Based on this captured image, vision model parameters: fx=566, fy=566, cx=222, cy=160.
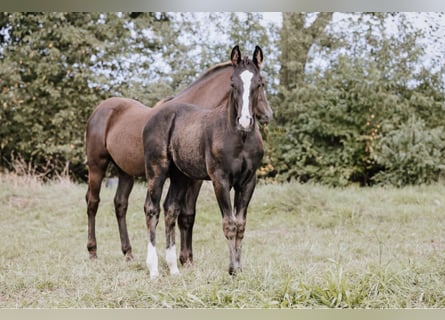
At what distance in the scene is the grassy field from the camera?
3016 millimetres

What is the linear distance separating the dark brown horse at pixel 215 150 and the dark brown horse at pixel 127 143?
0.19 m

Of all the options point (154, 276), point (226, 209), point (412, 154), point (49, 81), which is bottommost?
point (154, 276)

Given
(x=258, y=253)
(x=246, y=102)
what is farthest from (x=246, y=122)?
(x=258, y=253)

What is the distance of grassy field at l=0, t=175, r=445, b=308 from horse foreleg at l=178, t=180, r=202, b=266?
0.30 ft

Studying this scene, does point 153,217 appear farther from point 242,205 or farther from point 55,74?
point 55,74

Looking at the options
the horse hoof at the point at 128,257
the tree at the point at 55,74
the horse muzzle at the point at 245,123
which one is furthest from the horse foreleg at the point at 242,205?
the tree at the point at 55,74

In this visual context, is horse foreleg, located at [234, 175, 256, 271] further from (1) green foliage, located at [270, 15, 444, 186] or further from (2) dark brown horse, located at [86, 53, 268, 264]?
(1) green foliage, located at [270, 15, 444, 186]

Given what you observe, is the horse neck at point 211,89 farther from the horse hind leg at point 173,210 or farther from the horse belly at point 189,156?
the horse hind leg at point 173,210

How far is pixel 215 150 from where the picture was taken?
3100 mm

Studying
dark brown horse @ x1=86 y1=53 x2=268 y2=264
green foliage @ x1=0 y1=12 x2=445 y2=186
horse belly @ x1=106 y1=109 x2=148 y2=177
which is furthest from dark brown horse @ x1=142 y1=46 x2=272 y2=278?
green foliage @ x1=0 y1=12 x2=445 y2=186

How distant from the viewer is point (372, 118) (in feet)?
22.5

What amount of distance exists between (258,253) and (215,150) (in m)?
1.33

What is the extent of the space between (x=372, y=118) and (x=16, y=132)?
14.7 ft

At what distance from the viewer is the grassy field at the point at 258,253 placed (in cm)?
302
